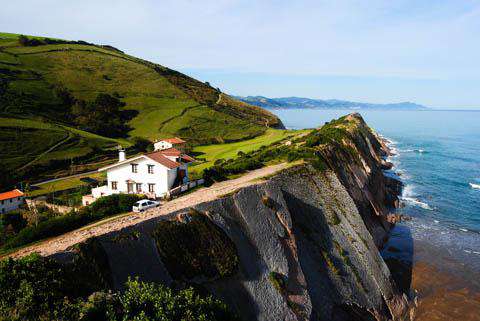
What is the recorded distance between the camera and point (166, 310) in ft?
55.6

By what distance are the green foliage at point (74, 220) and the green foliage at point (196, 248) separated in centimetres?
724

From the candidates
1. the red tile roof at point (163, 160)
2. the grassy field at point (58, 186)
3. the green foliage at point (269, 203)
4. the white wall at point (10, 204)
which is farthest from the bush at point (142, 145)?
the green foliage at point (269, 203)

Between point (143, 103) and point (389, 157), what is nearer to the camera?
point (389, 157)

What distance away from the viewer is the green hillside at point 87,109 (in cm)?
7856

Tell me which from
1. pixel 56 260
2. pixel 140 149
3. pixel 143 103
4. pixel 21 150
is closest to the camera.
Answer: pixel 56 260

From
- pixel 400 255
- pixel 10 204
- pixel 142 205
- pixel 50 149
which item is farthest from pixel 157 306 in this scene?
pixel 50 149

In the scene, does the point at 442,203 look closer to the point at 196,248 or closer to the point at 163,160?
the point at 163,160

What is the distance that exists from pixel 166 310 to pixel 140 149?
80253mm

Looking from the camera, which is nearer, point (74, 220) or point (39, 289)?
point (39, 289)

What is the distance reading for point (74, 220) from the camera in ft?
90.6

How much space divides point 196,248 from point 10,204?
41630 mm

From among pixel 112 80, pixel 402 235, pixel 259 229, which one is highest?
pixel 112 80

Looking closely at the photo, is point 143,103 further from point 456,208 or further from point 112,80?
point 456,208

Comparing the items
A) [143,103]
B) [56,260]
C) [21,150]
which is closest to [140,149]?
[21,150]
